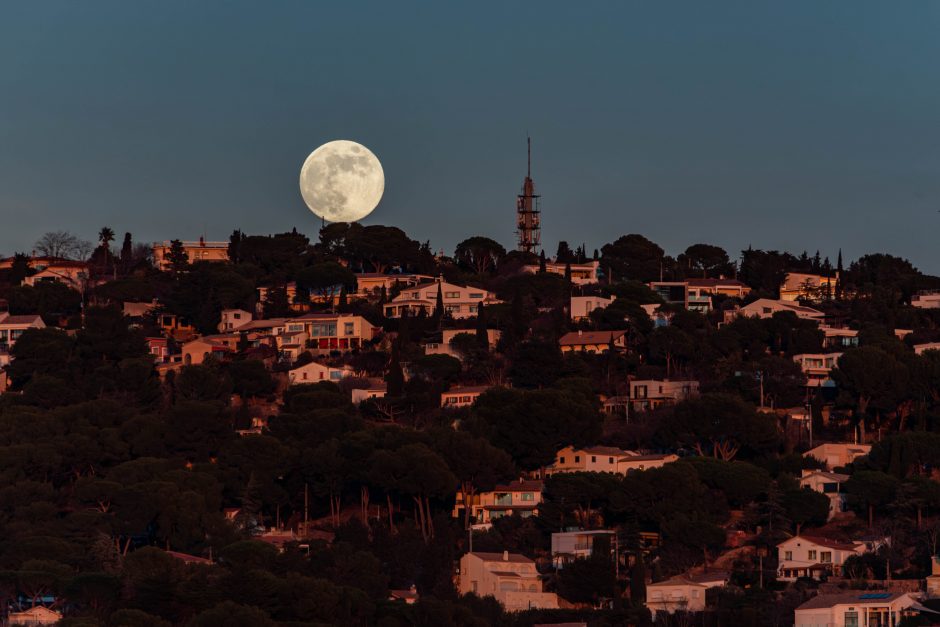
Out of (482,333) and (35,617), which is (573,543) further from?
(482,333)

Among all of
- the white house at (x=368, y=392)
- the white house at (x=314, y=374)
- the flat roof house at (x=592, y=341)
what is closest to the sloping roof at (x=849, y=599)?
the white house at (x=368, y=392)

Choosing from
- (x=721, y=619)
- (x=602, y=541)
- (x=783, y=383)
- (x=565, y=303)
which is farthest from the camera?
(x=565, y=303)

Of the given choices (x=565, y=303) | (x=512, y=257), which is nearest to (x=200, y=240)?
(x=512, y=257)

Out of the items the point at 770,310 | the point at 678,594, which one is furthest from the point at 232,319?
the point at 678,594

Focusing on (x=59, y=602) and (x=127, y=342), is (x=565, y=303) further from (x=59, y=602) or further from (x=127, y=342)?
(x=59, y=602)

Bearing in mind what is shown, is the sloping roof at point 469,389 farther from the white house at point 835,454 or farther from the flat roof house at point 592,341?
the white house at point 835,454
